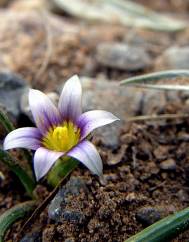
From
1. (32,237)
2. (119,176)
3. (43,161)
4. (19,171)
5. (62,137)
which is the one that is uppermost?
(43,161)

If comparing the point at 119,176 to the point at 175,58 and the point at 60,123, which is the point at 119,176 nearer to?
the point at 60,123

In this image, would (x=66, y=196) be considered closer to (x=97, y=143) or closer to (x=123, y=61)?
(x=97, y=143)

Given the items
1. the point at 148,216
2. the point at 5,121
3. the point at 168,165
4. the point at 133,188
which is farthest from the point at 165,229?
the point at 5,121

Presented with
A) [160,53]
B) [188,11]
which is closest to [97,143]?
[160,53]

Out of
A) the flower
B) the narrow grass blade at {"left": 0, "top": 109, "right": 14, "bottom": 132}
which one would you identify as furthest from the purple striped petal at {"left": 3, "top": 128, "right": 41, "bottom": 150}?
the narrow grass blade at {"left": 0, "top": 109, "right": 14, "bottom": 132}

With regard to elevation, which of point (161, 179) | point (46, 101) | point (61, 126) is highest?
point (46, 101)

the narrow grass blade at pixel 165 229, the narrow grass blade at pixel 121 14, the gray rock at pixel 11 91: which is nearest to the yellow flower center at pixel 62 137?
the gray rock at pixel 11 91

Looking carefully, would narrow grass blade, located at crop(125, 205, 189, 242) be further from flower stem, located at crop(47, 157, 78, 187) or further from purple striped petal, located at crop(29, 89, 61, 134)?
purple striped petal, located at crop(29, 89, 61, 134)
